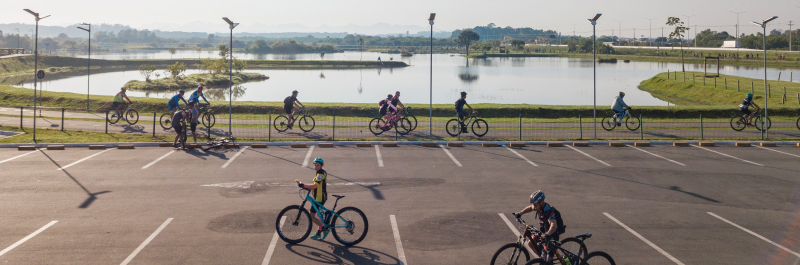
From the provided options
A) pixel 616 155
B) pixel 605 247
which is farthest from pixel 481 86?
→ pixel 605 247

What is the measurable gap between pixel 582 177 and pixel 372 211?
6848 millimetres

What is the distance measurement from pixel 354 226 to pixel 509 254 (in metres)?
3.09

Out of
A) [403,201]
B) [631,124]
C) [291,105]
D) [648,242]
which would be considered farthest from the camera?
[631,124]

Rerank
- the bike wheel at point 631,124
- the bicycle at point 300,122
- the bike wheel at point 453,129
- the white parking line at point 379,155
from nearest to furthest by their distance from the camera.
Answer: the white parking line at point 379,155 → the bike wheel at point 453,129 → the bicycle at point 300,122 → the bike wheel at point 631,124

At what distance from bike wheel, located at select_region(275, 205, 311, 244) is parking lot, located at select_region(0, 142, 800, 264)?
0.17 metres

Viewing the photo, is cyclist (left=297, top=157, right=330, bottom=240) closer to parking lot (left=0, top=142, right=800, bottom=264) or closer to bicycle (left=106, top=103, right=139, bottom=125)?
parking lot (left=0, top=142, right=800, bottom=264)

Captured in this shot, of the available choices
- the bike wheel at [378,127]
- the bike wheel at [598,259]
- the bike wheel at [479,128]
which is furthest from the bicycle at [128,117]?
the bike wheel at [598,259]

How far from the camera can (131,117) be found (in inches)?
1086

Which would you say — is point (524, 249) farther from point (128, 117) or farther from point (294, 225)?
point (128, 117)

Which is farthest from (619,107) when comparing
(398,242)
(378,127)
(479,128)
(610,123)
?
(398,242)

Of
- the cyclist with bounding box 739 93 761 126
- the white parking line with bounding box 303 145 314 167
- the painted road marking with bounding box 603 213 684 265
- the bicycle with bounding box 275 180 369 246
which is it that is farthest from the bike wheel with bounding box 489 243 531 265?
the cyclist with bounding box 739 93 761 126

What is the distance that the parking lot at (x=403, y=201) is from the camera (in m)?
10.2

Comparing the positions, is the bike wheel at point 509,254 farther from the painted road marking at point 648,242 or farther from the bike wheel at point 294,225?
the bike wheel at point 294,225

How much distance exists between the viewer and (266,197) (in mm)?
13930
